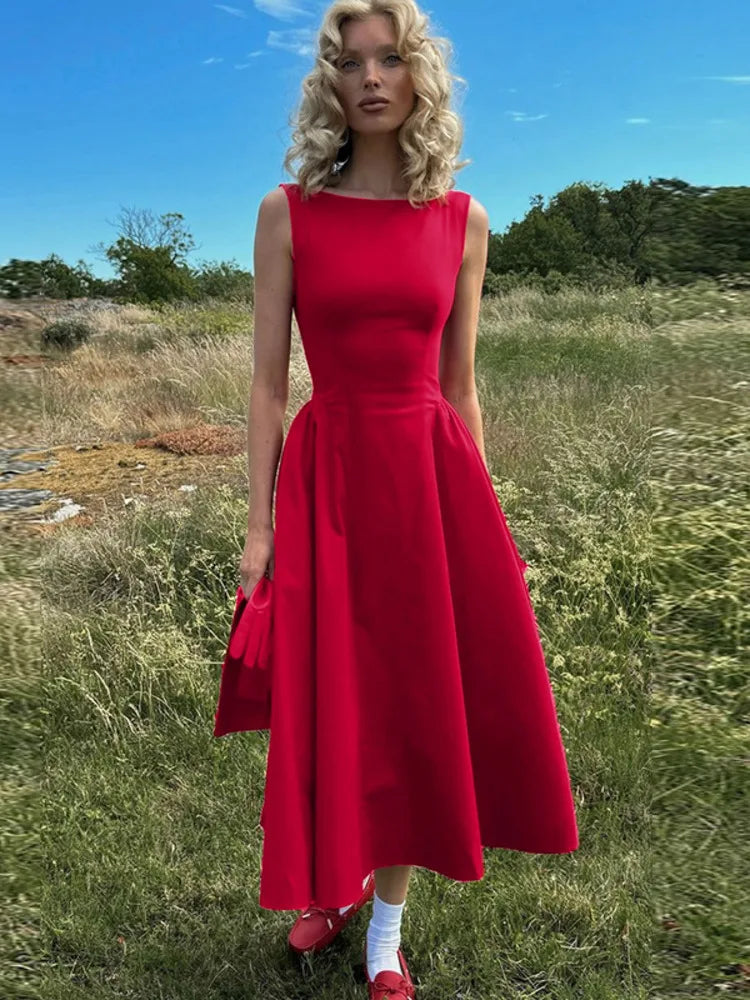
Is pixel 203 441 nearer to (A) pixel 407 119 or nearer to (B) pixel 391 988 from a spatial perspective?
(A) pixel 407 119

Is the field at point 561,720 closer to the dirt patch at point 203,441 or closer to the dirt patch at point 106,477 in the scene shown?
the dirt patch at point 106,477

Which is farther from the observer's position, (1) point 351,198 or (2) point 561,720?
(2) point 561,720

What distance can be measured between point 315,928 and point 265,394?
4.15ft

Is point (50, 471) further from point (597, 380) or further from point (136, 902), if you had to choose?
point (136, 902)

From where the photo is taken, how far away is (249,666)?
74.0 inches

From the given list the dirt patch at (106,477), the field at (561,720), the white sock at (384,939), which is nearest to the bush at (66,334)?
the dirt patch at (106,477)

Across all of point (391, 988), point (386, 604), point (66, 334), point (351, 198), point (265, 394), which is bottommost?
point (391, 988)

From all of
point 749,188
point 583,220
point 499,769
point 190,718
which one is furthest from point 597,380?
point 583,220

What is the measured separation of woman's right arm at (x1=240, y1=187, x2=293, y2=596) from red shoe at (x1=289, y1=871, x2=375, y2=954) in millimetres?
843

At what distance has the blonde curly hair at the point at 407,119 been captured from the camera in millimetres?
1888

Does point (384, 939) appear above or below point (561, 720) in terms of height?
below

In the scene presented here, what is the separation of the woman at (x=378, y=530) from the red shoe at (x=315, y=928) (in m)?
0.36

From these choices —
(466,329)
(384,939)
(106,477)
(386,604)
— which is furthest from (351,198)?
(106,477)

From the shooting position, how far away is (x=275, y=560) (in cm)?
192
